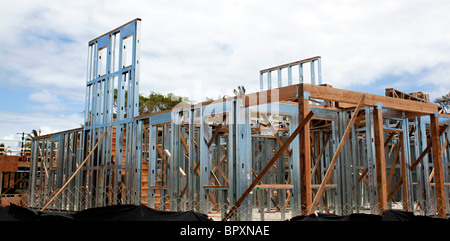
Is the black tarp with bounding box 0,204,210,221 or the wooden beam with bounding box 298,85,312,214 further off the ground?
the wooden beam with bounding box 298,85,312,214

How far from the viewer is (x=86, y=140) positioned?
51.0ft

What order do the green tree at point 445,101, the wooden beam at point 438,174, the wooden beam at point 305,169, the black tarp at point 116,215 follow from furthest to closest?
the green tree at point 445,101, the wooden beam at point 438,174, the wooden beam at point 305,169, the black tarp at point 116,215

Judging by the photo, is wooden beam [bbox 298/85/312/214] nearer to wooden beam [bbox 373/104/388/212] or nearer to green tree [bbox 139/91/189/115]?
wooden beam [bbox 373/104/388/212]

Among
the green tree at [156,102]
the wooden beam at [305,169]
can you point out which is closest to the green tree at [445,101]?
the green tree at [156,102]

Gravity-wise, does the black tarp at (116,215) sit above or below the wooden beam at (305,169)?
below

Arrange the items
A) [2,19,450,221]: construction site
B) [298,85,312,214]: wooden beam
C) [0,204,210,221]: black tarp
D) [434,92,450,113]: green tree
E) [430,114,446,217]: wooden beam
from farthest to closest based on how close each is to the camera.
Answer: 1. [434,92,450,113]: green tree
2. [430,114,446,217]: wooden beam
3. [2,19,450,221]: construction site
4. [298,85,312,214]: wooden beam
5. [0,204,210,221]: black tarp

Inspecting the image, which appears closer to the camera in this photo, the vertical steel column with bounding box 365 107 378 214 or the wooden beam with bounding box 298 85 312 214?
the wooden beam with bounding box 298 85 312 214

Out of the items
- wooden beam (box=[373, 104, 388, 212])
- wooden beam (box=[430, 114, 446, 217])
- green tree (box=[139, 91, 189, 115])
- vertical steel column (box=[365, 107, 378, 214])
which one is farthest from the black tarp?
green tree (box=[139, 91, 189, 115])

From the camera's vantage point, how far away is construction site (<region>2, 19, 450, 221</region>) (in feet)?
33.6

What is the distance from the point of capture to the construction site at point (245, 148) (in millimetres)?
10227

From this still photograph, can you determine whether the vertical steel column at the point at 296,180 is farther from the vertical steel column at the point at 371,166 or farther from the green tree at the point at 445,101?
the green tree at the point at 445,101

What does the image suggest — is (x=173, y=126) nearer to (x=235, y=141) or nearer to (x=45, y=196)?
(x=235, y=141)

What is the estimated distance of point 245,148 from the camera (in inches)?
407
